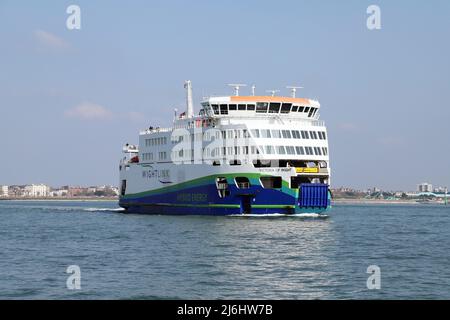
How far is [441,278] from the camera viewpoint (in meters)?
24.0

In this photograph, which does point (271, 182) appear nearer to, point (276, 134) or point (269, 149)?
point (269, 149)

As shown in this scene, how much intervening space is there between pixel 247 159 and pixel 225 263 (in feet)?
89.8

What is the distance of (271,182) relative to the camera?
53.0 metres

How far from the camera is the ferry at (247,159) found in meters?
52.5

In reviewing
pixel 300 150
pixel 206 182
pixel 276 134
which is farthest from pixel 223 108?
pixel 300 150

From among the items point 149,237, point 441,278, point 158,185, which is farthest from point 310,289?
point 158,185

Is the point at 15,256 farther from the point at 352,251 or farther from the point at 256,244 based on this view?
the point at 352,251

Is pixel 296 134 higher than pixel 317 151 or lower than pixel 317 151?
higher

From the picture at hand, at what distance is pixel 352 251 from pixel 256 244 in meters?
4.74

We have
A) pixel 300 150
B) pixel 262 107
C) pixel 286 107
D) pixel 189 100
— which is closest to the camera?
pixel 300 150

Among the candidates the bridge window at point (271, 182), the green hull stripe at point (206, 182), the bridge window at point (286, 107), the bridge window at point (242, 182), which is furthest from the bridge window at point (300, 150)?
the bridge window at point (242, 182)

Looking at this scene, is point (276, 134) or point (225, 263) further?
point (276, 134)

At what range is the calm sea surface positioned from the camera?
20969mm

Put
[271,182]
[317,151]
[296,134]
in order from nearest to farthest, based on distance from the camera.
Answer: [271,182]
[296,134]
[317,151]
